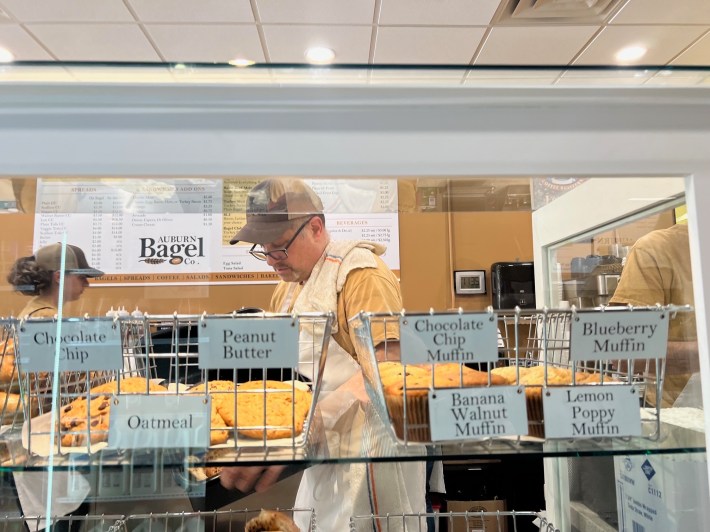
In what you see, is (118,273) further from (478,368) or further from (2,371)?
(478,368)

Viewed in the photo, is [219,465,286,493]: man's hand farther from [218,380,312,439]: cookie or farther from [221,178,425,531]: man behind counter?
[218,380,312,439]: cookie

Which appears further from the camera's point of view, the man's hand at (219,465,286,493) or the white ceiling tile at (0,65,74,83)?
the man's hand at (219,465,286,493)

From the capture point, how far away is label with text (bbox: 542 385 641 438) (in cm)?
56

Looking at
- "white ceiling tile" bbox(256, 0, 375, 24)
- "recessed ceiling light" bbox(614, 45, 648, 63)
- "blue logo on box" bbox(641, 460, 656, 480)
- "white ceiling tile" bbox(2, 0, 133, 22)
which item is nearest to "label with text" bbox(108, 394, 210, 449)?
"blue logo on box" bbox(641, 460, 656, 480)

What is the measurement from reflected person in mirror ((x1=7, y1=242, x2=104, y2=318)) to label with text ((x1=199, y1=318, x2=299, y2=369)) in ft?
0.68

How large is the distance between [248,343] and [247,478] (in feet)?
1.05

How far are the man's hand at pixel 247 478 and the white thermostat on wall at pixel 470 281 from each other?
37 centimetres

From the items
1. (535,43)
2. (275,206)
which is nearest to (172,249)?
(275,206)

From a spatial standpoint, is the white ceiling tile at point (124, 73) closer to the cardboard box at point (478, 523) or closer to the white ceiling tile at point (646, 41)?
the cardboard box at point (478, 523)

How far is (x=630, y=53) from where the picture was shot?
10.5ft

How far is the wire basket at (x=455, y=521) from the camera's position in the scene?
34.0 inches

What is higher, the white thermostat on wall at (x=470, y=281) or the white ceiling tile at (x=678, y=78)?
the white ceiling tile at (x=678, y=78)

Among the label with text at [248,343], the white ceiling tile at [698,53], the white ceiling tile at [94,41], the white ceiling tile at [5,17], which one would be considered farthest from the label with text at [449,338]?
the white ceiling tile at [698,53]

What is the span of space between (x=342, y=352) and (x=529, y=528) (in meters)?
0.46
